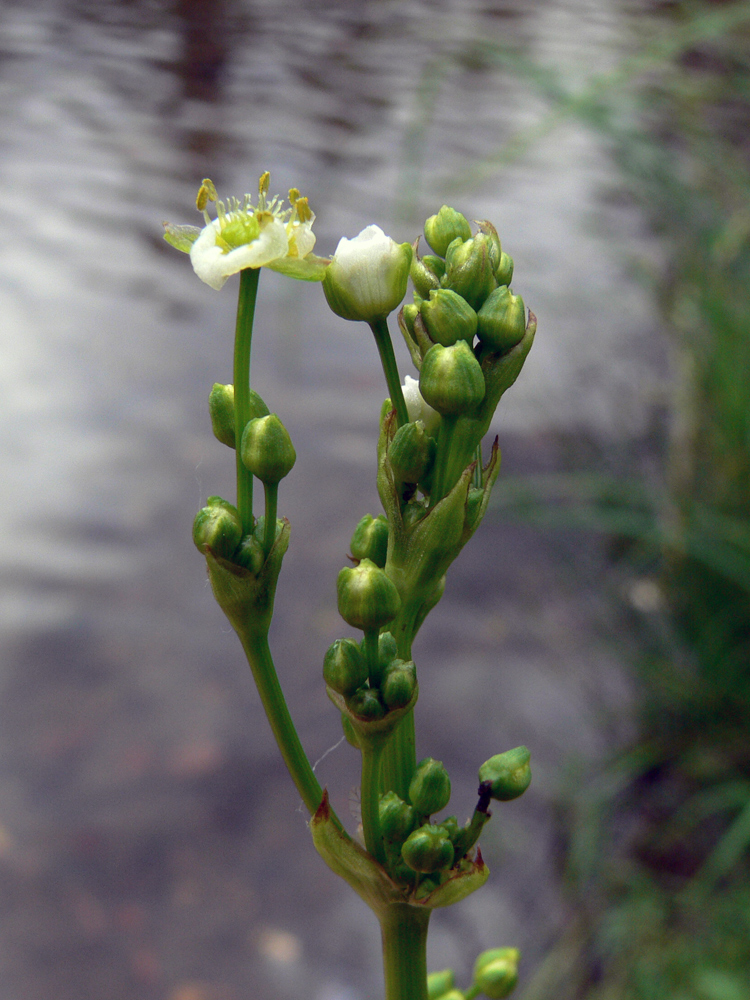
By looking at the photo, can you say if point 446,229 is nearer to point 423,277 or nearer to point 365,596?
point 423,277

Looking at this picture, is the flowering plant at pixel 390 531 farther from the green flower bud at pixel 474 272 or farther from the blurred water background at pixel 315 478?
the blurred water background at pixel 315 478

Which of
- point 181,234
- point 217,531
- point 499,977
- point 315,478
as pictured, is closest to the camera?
point 217,531

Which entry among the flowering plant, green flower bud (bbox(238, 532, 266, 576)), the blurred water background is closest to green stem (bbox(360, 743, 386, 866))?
the flowering plant

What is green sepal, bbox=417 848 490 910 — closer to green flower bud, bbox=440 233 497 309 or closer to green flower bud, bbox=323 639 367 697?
green flower bud, bbox=323 639 367 697

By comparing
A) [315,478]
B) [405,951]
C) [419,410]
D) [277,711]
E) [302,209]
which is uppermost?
[302,209]

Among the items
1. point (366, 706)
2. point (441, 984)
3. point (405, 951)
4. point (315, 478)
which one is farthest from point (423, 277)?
point (315, 478)

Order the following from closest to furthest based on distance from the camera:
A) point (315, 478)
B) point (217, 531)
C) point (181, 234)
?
point (217, 531) < point (181, 234) < point (315, 478)
